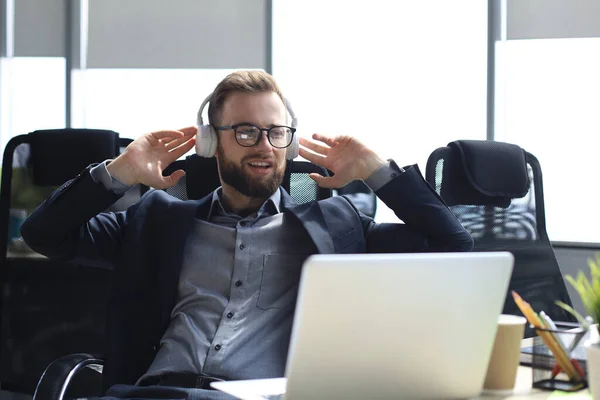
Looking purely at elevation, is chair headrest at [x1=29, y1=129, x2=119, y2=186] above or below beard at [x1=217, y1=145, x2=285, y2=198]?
above

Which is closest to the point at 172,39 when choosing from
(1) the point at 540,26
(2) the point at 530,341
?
(1) the point at 540,26

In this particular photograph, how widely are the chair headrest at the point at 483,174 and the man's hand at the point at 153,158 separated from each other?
76 cm

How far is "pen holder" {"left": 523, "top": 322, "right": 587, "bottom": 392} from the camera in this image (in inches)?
49.9

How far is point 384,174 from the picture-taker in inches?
80.1

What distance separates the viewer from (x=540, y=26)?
4.20 m

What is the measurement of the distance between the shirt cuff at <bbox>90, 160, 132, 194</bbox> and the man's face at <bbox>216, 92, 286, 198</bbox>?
0.87 ft

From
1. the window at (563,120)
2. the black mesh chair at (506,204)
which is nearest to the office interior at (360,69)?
the window at (563,120)

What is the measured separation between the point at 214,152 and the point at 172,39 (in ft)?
10.3

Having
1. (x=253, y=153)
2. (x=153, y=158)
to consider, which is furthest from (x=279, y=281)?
(x=153, y=158)

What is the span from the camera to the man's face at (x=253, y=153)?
201 centimetres

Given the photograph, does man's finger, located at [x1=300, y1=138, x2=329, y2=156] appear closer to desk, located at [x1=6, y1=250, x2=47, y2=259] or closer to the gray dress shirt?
the gray dress shirt

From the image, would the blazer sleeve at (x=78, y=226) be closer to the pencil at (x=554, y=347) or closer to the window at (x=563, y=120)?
the pencil at (x=554, y=347)

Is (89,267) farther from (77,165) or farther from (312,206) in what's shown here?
(312,206)

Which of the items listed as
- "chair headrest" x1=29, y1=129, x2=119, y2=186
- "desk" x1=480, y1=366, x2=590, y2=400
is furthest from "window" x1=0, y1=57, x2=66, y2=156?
"desk" x1=480, y1=366, x2=590, y2=400
